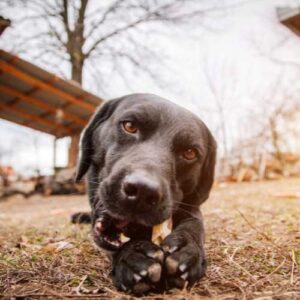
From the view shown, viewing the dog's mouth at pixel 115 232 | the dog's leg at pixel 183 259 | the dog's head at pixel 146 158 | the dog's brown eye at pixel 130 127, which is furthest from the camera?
the dog's brown eye at pixel 130 127

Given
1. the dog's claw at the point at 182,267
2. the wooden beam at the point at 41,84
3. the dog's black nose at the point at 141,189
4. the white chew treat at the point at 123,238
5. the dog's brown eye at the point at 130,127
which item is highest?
the wooden beam at the point at 41,84

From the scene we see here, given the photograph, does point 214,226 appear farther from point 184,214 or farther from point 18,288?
point 18,288

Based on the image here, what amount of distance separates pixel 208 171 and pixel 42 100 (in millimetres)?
10007

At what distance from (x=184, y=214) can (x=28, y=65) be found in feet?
26.3

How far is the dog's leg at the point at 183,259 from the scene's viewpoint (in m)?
1.86

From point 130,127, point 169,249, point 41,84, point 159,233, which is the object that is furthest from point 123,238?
point 41,84

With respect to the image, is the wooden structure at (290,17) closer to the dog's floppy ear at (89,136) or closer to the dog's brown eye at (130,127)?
the dog's floppy ear at (89,136)

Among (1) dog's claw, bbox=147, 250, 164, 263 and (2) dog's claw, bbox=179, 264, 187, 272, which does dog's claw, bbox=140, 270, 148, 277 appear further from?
(2) dog's claw, bbox=179, 264, 187, 272

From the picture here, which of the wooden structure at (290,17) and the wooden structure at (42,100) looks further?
the wooden structure at (42,100)

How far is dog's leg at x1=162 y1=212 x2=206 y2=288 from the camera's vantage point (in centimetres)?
186

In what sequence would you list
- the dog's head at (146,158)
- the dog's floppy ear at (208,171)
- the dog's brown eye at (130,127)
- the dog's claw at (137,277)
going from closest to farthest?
1. the dog's claw at (137,277)
2. the dog's head at (146,158)
3. the dog's brown eye at (130,127)
4. the dog's floppy ear at (208,171)

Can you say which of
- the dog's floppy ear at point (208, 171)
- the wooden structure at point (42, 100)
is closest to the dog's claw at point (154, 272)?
the dog's floppy ear at point (208, 171)

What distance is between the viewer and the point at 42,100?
39.7 feet

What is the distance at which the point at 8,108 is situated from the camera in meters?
12.5
